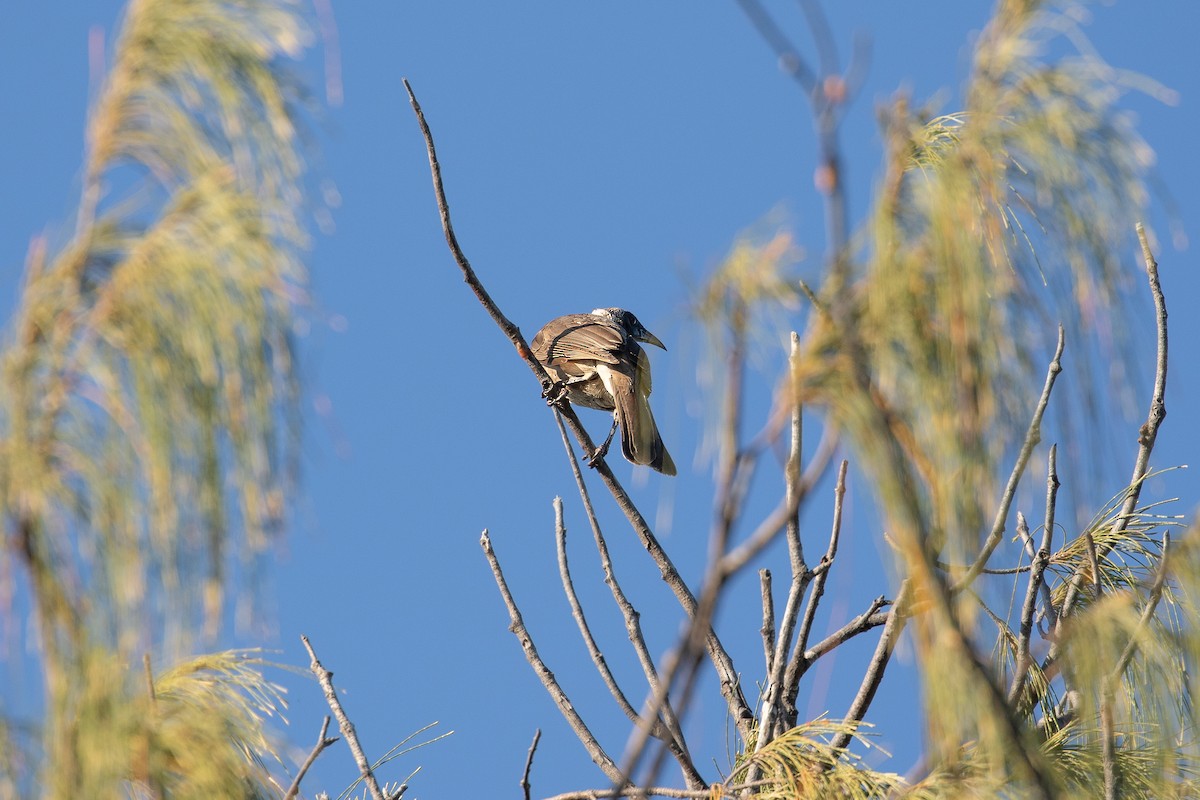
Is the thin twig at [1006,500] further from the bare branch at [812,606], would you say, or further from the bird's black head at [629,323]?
the bird's black head at [629,323]

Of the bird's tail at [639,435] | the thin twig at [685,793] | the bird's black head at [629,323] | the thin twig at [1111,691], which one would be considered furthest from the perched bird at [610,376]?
the thin twig at [1111,691]

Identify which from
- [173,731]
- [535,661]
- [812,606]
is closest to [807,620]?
[812,606]

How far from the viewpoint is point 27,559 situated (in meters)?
2.07

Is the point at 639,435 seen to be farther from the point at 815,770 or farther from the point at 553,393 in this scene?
the point at 815,770

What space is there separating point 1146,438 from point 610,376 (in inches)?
152

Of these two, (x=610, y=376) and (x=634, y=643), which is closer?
(x=634, y=643)

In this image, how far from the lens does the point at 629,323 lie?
29.7 feet

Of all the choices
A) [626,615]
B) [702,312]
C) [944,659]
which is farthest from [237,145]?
[626,615]

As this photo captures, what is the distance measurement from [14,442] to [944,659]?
1489 millimetres

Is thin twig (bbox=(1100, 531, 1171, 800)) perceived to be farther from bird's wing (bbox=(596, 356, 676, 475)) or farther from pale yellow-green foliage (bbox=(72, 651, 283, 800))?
bird's wing (bbox=(596, 356, 676, 475))

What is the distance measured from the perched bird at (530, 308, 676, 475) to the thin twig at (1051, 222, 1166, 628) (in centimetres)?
319

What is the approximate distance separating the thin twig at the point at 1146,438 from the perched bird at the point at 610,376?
126 inches

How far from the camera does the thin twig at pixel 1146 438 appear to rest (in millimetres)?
3227

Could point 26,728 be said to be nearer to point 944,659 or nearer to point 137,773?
point 137,773
